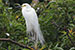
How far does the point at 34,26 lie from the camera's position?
2014 millimetres

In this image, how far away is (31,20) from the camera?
1989mm

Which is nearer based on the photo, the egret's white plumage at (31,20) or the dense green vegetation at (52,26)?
the egret's white plumage at (31,20)

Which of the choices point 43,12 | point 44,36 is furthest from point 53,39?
point 43,12

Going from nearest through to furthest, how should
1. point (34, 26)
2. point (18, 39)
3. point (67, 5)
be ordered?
point (34, 26) → point (67, 5) → point (18, 39)

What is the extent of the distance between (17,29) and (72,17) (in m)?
0.92

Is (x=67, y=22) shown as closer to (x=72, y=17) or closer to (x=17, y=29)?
(x=72, y=17)

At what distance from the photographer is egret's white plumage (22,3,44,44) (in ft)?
6.30

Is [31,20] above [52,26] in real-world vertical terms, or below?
above

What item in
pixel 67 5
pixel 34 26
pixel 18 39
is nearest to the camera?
pixel 34 26

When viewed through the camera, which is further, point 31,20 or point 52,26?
point 52,26

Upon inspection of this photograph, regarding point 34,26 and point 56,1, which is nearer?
point 34,26

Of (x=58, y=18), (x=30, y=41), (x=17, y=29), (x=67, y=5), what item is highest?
(x=67, y=5)

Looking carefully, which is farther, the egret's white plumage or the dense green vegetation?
the dense green vegetation

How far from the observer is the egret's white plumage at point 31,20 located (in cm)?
192
